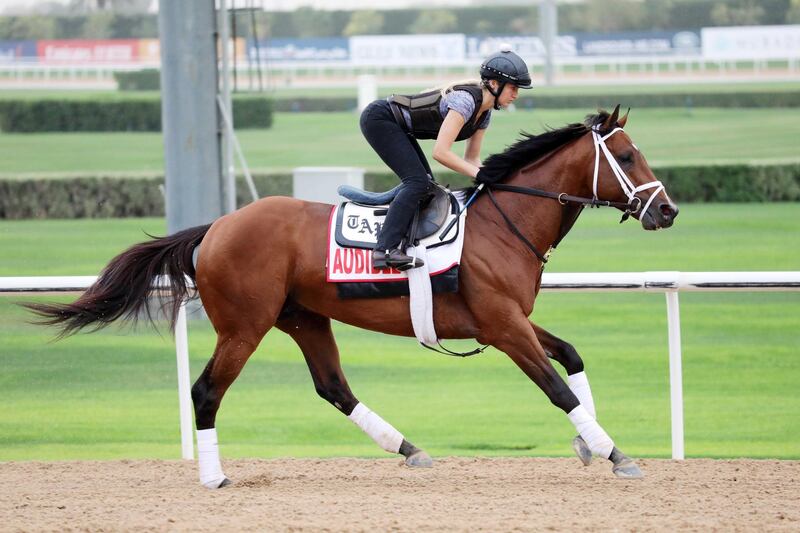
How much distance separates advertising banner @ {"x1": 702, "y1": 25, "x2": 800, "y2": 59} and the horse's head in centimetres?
3104

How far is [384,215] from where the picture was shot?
544 centimetres

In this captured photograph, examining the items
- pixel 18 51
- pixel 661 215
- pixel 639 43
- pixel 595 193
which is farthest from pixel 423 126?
pixel 639 43

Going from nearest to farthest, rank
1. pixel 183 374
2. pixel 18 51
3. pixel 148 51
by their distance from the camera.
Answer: pixel 183 374
pixel 18 51
pixel 148 51

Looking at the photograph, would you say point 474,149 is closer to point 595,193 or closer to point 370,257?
point 595,193

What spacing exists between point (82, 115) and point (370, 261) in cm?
2634

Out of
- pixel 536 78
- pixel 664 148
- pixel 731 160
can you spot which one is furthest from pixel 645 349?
pixel 536 78

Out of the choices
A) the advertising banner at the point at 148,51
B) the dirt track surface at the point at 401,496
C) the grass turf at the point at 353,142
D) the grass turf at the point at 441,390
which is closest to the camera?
the dirt track surface at the point at 401,496

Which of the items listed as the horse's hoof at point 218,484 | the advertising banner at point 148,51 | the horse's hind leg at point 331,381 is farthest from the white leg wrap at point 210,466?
the advertising banner at point 148,51

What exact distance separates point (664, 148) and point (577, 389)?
21764 millimetres

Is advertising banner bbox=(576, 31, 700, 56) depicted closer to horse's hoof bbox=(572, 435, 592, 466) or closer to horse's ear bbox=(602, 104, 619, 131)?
horse's ear bbox=(602, 104, 619, 131)

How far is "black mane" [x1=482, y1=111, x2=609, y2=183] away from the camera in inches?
215

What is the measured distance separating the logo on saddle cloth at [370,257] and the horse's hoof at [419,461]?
85cm

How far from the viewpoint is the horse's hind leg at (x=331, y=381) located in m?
5.63

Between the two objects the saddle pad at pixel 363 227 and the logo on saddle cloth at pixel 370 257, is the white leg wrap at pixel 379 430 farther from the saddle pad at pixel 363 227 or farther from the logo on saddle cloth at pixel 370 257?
the saddle pad at pixel 363 227
